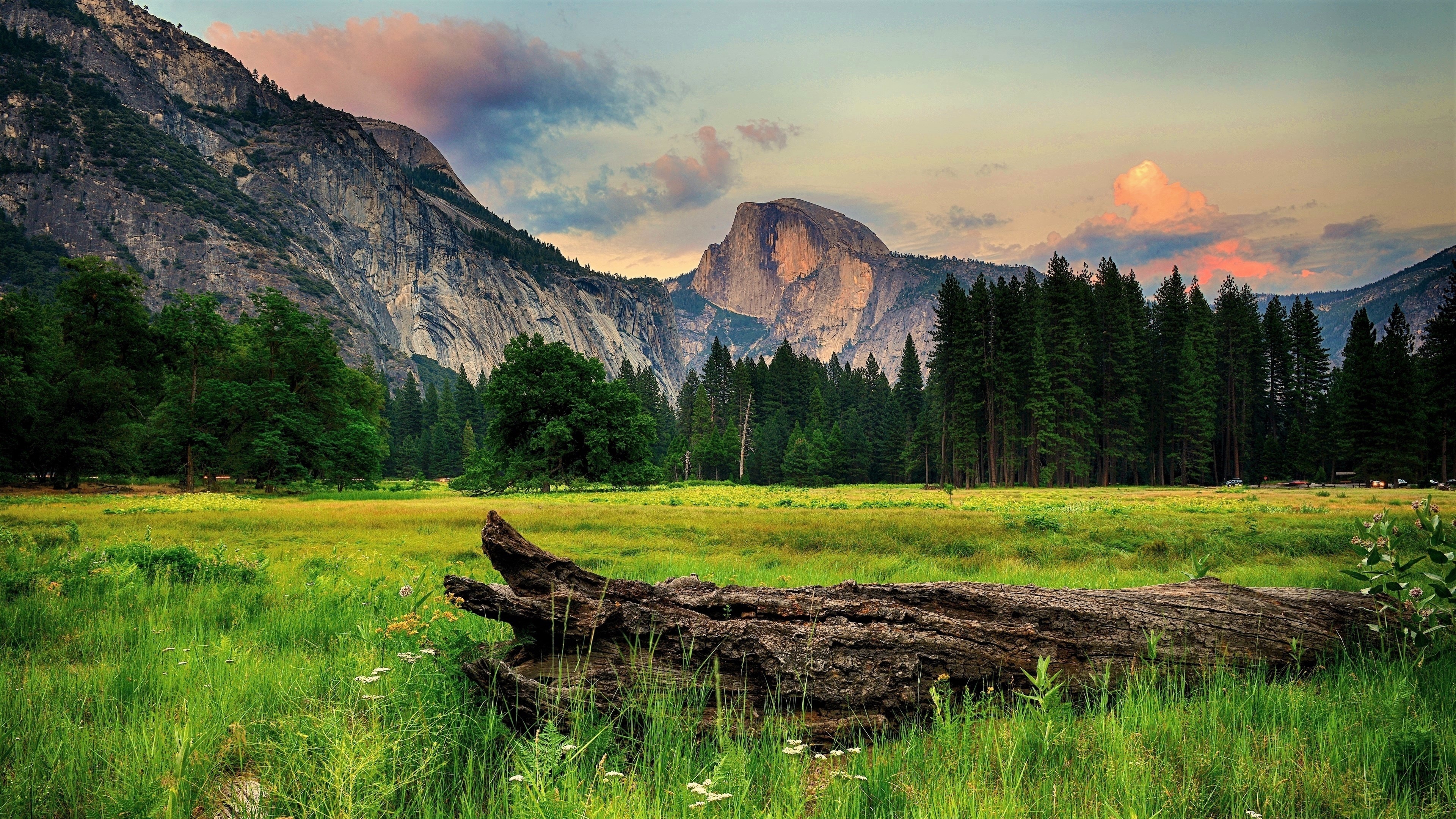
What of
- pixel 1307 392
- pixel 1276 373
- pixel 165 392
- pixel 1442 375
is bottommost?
pixel 165 392

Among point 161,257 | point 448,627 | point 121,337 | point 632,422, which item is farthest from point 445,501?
point 161,257

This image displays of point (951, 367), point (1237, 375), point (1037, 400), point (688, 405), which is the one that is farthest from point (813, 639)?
point (688, 405)

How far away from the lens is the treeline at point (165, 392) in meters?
33.5

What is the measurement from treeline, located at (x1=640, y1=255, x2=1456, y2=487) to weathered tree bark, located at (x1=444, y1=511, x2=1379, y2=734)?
53.8 meters

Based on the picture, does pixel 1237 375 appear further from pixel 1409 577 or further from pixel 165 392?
pixel 165 392

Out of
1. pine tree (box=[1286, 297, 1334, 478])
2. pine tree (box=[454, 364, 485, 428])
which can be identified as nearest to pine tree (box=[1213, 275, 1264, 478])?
pine tree (box=[1286, 297, 1334, 478])

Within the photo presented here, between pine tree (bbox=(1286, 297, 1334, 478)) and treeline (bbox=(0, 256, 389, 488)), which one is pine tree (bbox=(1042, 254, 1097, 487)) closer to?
pine tree (bbox=(1286, 297, 1334, 478))

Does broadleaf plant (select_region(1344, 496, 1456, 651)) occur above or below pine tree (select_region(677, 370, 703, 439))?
below

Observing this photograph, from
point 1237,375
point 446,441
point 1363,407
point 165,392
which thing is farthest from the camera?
point 446,441

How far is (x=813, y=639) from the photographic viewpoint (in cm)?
356

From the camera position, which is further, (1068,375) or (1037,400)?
(1068,375)

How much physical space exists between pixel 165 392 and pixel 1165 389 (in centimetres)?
8785

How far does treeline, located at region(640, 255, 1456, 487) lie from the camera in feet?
156

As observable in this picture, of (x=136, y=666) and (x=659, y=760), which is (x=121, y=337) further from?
(x=659, y=760)
